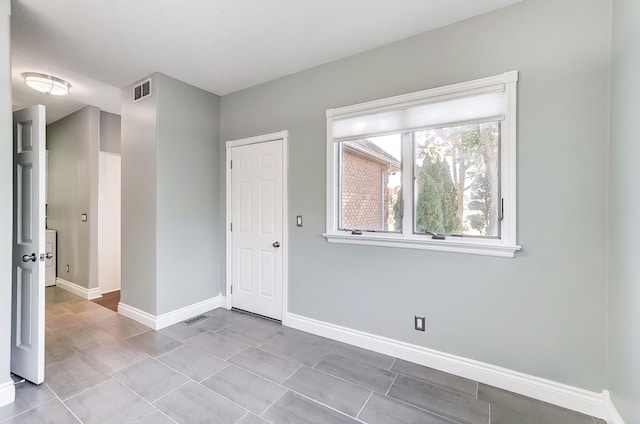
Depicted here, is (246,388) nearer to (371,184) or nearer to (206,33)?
(371,184)

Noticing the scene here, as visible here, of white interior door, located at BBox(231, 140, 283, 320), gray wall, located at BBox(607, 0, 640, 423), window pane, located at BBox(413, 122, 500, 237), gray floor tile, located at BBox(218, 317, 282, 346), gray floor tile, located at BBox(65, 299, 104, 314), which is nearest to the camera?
Result: gray wall, located at BBox(607, 0, 640, 423)

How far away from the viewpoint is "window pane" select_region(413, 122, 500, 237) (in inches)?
85.0

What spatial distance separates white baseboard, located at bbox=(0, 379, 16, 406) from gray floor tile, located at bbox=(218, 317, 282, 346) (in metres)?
1.48

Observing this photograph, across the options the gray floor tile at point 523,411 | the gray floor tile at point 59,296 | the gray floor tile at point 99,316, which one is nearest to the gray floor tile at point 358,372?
the gray floor tile at point 523,411

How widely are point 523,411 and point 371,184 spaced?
1.96 m

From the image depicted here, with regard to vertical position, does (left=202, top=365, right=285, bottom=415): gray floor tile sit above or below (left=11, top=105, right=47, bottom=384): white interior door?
below

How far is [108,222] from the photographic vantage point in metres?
4.45

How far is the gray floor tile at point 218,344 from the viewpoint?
2.58m

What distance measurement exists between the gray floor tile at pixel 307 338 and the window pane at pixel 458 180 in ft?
4.56

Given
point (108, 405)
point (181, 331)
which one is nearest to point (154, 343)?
point (181, 331)

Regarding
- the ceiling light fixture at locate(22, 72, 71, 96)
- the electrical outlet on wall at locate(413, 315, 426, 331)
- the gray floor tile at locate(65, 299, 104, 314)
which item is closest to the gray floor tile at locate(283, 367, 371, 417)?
the electrical outlet on wall at locate(413, 315, 426, 331)

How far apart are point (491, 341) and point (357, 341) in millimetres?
1114

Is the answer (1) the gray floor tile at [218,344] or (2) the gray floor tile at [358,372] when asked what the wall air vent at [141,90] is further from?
(2) the gray floor tile at [358,372]

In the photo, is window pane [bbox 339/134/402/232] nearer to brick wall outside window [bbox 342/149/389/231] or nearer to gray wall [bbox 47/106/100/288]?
brick wall outside window [bbox 342/149/389/231]
